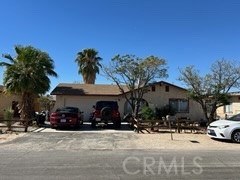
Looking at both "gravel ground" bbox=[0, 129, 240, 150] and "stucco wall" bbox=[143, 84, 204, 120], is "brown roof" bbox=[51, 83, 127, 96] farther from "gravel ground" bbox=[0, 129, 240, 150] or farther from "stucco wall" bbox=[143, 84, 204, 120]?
"gravel ground" bbox=[0, 129, 240, 150]

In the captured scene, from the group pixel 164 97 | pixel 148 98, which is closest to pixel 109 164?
pixel 148 98

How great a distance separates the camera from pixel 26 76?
26438 millimetres

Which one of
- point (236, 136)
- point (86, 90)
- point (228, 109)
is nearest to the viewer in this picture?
point (236, 136)

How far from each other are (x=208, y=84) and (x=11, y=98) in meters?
19.7

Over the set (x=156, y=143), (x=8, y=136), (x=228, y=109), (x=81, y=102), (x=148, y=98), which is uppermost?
(x=148, y=98)

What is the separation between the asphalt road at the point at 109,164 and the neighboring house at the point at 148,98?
1834 centimetres

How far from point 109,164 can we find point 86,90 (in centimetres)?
2461

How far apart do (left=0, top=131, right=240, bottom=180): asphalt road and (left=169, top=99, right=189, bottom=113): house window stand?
19724mm

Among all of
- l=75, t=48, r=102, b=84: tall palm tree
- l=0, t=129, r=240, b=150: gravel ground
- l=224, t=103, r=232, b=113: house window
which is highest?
l=75, t=48, r=102, b=84: tall palm tree

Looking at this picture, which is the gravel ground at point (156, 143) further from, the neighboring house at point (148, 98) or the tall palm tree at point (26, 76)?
the neighboring house at point (148, 98)

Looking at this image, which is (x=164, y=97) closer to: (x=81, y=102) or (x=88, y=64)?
(x=81, y=102)

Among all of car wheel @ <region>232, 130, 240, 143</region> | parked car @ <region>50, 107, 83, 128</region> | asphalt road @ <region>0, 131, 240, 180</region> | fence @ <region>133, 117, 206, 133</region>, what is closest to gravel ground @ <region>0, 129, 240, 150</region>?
car wheel @ <region>232, 130, 240, 143</region>

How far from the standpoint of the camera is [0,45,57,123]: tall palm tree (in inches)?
1038

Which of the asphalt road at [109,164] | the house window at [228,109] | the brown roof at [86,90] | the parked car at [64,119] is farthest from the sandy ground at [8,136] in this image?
the house window at [228,109]
